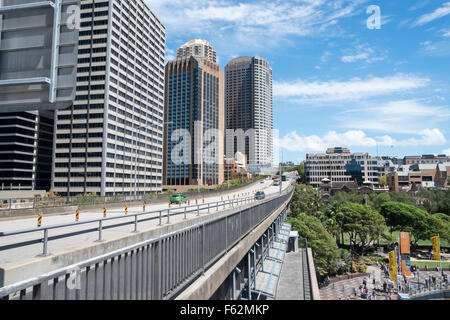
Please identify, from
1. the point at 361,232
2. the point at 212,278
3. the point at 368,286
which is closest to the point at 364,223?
the point at 361,232

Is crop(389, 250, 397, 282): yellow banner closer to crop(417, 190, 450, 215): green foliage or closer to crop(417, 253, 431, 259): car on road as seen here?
crop(417, 253, 431, 259): car on road

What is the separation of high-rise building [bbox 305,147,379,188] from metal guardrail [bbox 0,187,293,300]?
146 meters

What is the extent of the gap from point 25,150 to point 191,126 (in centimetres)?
8765

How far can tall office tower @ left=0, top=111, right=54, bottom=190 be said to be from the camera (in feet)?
308

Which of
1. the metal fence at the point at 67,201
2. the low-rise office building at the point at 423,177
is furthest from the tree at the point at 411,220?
the low-rise office building at the point at 423,177

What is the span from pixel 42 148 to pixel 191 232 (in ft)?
381

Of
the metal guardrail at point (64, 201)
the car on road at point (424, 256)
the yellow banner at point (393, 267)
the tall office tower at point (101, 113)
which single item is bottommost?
the car on road at point (424, 256)

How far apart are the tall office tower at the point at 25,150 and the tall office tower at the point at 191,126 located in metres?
67.9

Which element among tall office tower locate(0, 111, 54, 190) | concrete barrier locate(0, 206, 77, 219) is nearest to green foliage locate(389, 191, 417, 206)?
concrete barrier locate(0, 206, 77, 219)

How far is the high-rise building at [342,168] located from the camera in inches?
5768

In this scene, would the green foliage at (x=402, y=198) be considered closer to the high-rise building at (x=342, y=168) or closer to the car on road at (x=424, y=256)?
the car on road at (x=424, y=256)

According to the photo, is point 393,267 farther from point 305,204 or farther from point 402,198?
point 402,198

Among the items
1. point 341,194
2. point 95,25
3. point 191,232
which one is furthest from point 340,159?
point 191,232
